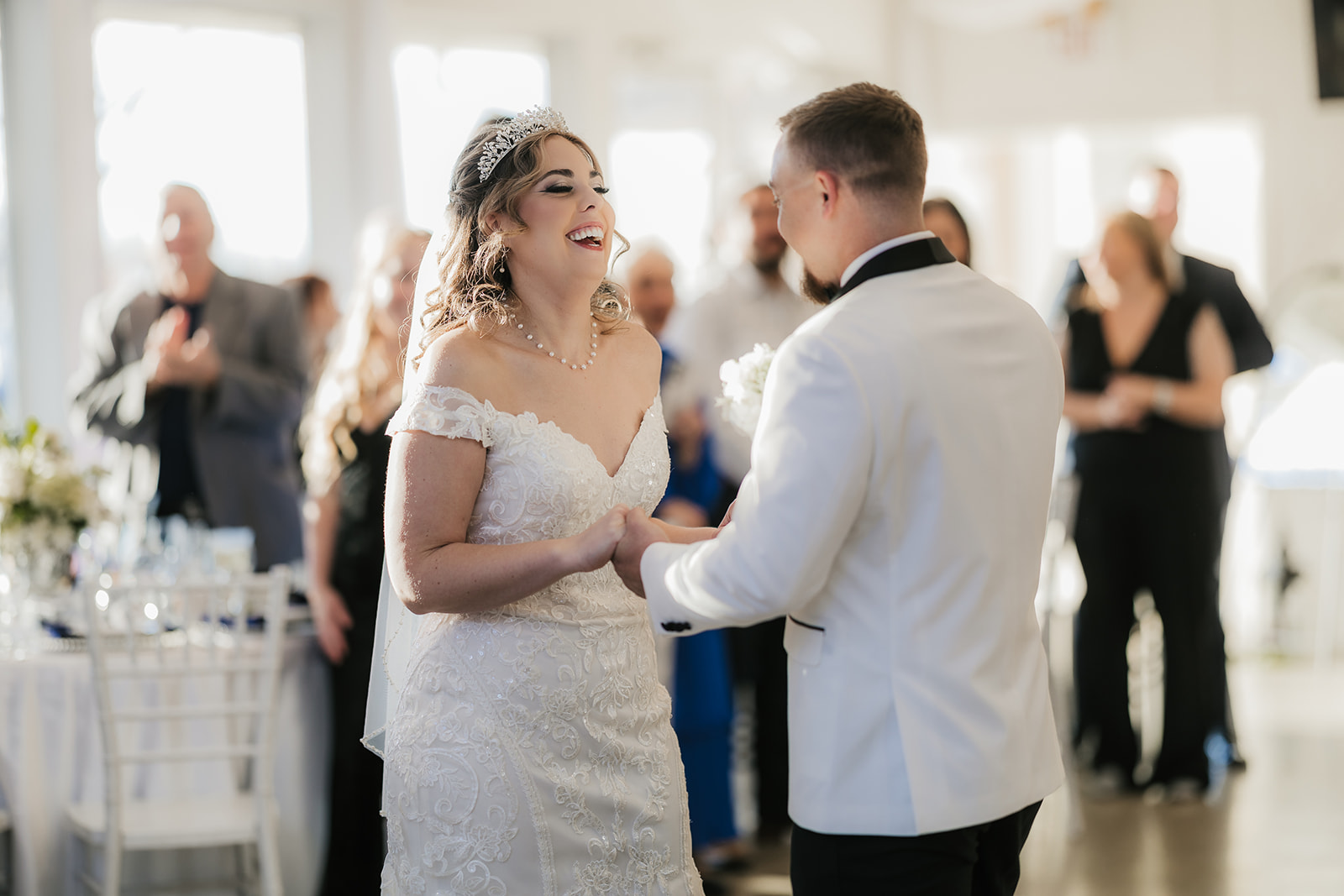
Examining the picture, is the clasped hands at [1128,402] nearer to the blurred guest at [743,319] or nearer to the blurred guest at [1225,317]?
the blurred guest at [1225,317]

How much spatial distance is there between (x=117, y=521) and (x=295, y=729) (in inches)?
34.3

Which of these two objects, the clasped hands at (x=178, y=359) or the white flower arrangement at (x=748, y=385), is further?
the clasped hands at (x=178, y=359)

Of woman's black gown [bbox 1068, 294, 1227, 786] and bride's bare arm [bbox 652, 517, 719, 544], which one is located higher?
bride's bare arm [bbox 652, 517, 719, 544]

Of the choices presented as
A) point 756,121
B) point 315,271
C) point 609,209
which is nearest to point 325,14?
point 315,271

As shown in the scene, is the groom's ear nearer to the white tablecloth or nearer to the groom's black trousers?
the groom's black trousers

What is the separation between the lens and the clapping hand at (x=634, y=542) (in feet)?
6.31

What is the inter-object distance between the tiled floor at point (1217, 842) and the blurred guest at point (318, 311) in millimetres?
2816

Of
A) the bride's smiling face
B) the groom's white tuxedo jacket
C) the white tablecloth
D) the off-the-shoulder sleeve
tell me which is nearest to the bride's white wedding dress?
the off-the-shoulder sleeve

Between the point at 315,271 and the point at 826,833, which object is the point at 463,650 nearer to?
the point at 826,833

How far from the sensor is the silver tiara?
2.10 meters

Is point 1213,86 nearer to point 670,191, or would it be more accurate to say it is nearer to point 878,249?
point 670,191

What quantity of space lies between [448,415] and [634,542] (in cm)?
33

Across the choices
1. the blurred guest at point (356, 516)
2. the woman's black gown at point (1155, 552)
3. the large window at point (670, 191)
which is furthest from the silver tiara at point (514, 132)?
the large window at point (670, 191)

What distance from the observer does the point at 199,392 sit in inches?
165
